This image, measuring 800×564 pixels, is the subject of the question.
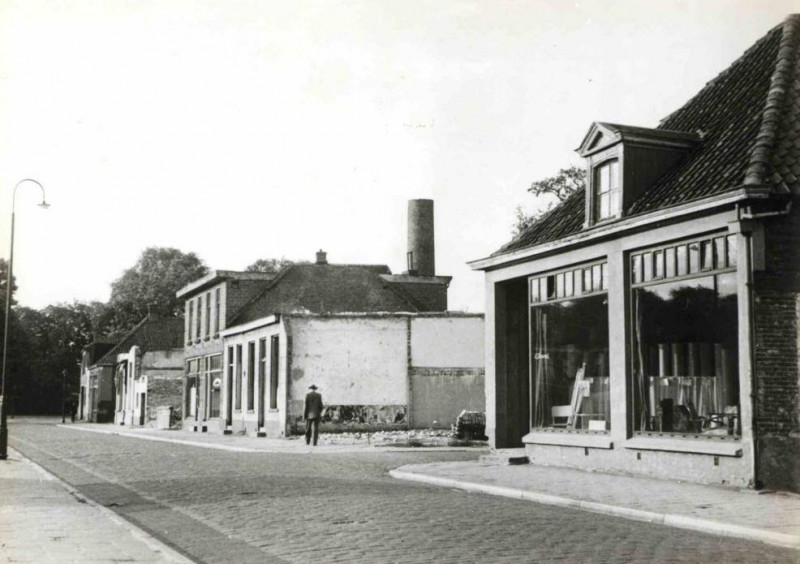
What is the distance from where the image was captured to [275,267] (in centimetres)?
8106

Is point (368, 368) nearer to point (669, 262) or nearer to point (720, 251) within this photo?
point (669, 262)

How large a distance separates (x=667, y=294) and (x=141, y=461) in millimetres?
12590

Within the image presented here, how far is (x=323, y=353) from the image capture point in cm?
3384

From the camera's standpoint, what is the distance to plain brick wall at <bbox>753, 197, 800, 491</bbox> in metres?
13.1

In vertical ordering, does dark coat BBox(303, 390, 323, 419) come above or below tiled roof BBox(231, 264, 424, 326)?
below

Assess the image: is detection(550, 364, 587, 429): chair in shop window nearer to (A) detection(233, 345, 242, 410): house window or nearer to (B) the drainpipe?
(B) the drainpipe

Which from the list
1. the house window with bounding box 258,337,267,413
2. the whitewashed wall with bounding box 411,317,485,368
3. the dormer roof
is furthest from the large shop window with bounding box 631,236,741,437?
the house window with bounding box 258,337,267,413

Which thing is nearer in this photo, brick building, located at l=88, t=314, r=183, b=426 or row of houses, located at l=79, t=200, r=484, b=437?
row of houses, located at l=79, t=200, r=484, b=437

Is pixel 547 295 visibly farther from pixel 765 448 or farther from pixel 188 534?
pixel 188 534

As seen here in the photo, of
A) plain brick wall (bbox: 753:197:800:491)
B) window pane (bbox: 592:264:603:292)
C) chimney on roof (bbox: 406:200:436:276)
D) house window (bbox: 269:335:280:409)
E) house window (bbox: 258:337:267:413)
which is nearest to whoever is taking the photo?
plain brick wall (bbox: 753:197:800:491)

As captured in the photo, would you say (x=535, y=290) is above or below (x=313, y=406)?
above

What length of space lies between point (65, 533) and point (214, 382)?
34.5 meters

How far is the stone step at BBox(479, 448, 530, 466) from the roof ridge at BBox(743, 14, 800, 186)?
298 inches

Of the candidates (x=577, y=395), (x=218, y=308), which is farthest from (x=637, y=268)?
(x=218, y=308)
